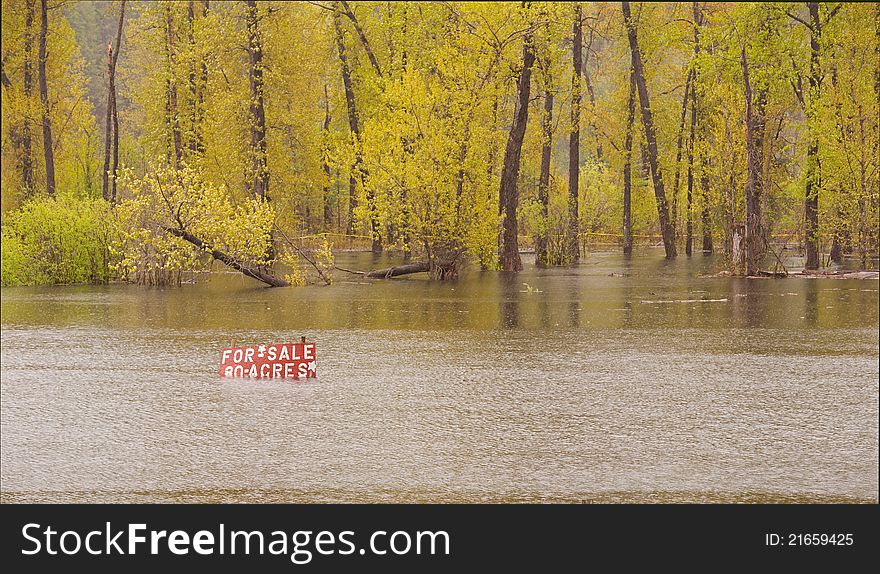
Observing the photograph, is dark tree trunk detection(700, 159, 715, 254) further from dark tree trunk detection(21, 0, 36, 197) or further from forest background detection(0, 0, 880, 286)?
dark tree trunk detection(21, 0, 36, 197)

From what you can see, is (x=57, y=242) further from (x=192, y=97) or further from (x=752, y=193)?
(x=752, y=193)

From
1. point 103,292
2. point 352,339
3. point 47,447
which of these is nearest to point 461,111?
point 103,292

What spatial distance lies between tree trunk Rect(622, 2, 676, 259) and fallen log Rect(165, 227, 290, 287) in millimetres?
20656

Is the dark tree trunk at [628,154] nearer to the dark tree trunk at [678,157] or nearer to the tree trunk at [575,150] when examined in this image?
the dark tree trunk at [678,157]

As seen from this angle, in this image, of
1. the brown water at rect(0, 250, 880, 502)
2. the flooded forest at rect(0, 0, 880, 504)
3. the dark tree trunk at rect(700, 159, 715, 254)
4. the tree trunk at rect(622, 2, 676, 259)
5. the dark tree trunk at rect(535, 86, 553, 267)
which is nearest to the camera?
the brown water at rect(0, 250, 880, 502)

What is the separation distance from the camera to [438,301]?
80.2 feet

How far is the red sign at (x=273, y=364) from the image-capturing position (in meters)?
13.6

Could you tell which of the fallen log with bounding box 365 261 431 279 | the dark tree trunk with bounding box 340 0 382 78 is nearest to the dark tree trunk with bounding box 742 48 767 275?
the fallen log with bounding box 365 261 431 279

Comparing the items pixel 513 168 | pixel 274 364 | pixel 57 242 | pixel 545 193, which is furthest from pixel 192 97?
pixel 274 364

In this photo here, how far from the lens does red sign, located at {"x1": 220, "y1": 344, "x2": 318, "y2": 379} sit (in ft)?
44.7

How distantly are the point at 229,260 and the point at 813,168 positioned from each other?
18690mm

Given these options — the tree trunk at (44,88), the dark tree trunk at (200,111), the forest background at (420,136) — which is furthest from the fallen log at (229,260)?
the dark tree trunk at (200,111)

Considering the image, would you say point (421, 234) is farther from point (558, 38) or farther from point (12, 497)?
point (12, 497)

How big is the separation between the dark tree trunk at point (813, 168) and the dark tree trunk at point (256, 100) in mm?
17337
